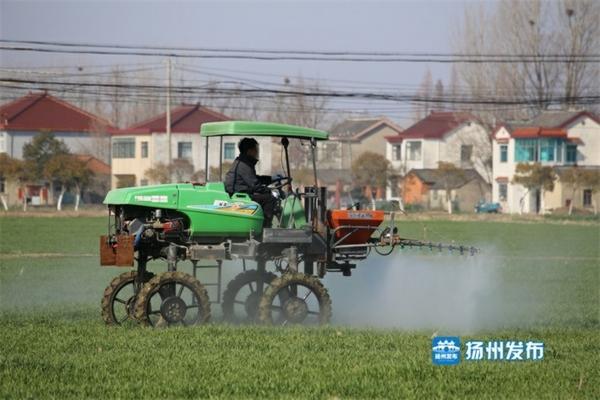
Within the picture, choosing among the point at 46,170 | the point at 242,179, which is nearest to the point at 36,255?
the point at 242,179

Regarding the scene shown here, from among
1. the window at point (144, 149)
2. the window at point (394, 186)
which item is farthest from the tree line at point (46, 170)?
the window at point (394, 186)

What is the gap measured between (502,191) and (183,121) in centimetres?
2838

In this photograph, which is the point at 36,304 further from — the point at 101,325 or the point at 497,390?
the point at 497,390

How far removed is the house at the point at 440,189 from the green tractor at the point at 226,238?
76920 millimetres

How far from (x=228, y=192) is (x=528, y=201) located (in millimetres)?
77500

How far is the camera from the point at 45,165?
80.9 m

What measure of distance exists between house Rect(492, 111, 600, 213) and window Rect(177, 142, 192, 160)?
86.8ft

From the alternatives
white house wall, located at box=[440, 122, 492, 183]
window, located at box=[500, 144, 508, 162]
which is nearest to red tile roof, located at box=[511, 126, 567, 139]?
window, located at box=[500, 144, 508, 162]

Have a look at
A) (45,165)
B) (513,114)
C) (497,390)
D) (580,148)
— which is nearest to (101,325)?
(497,390)

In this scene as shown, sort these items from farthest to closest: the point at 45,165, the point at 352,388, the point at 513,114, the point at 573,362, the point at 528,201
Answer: the point at 513,114 < the point at 528,201 < the point at 45,165 < the point at 573,362 < the point at 352,388

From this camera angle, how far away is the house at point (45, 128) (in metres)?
89.9

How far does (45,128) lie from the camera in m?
97.6

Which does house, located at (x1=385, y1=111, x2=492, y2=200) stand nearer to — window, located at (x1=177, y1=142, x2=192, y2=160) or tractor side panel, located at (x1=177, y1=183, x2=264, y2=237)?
window, located at (x1=177, y1=142, x2=192, y2=160)

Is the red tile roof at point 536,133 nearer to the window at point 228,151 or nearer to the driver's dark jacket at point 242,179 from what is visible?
the window at point 228,151
